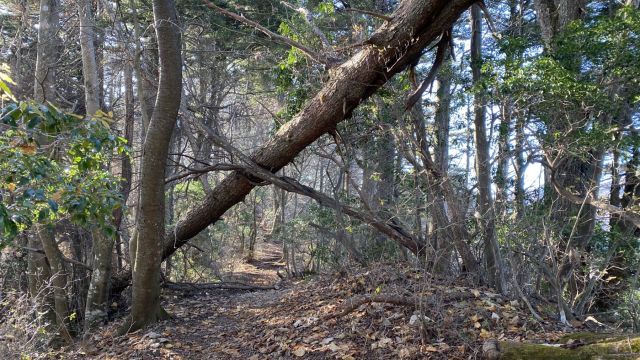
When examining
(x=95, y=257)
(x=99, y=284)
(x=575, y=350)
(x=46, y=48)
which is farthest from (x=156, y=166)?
(x=575, y=350)

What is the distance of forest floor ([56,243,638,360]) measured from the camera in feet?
14.3

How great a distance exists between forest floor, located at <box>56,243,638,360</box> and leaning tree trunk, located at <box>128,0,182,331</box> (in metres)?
0.54

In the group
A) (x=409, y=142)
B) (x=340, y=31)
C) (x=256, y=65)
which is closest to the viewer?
(x=409, y=142)

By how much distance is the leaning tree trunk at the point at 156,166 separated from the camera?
593cm

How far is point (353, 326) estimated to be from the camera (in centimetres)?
499

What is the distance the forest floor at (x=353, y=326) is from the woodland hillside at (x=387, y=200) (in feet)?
0.10

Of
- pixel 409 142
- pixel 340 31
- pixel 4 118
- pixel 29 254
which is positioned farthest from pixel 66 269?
pixel 340 31

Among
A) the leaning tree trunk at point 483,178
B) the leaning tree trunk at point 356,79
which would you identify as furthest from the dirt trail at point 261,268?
the leaning tree trunk at point 483,178

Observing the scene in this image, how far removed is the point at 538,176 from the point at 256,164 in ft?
13.7

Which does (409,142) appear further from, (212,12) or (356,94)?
(212,12)

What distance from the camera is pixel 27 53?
10.0 m

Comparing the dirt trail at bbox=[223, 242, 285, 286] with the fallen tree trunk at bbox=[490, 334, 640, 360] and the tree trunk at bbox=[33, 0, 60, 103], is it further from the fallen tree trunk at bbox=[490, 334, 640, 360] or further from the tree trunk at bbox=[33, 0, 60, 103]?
the fallen tree trunk at bbox=[490, 334, 640, 360]

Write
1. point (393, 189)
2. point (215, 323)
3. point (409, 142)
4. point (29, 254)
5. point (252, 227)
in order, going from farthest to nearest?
1. point (252, 227)
2. point (393, 189)
3. point (29, 254)
4. point (215, 323)
5. point (409, 142)

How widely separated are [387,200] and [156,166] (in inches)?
201
